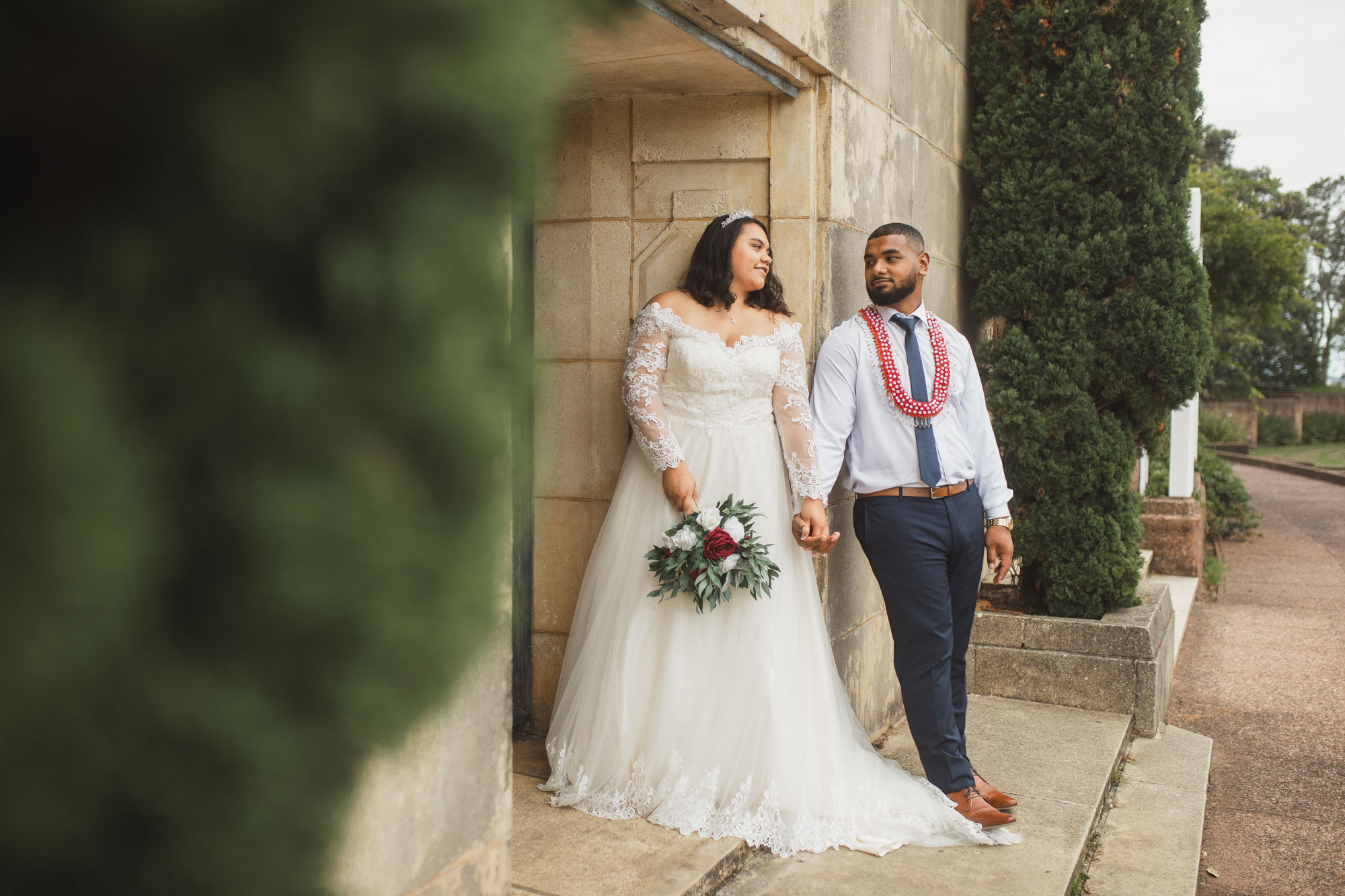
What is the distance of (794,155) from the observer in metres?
3.92

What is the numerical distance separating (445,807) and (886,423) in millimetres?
2599

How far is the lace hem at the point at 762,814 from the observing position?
327 cm

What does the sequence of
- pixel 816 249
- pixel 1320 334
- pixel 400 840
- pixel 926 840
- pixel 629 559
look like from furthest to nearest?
1. pixel 1320 334
2. pixel 816 249
3. pixel 629 559
4. pixel 926 840
5. pixel 400 840

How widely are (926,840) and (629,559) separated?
1.30 meters

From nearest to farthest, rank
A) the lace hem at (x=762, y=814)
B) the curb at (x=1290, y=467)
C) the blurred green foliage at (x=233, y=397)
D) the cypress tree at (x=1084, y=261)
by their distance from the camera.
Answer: the blurred green foliage at (x=233, y=397)
the lace hem at (x=762, y=814)
the cypress tree at (x=1084, y=261)
the curb at (x=1290, y=467)

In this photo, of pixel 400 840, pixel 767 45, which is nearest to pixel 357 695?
pixel 400 840

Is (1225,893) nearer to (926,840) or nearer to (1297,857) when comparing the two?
(1297,857)

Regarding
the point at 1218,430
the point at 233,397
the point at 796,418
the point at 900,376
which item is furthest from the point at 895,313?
the point at 1218,430

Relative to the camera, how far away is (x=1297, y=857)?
12.3ft

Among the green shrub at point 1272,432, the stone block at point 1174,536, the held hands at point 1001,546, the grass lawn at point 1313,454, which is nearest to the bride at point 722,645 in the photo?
the held hands at point 1001,546

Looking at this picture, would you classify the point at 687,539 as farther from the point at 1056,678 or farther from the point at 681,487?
the point at 1056,678

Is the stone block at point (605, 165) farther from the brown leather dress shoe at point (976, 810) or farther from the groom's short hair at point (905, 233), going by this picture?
the brown leather dress shoe at point (976, 810)

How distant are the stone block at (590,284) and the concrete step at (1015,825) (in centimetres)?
188

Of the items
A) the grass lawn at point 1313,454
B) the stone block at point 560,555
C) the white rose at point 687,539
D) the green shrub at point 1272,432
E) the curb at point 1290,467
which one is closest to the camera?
the white rose at point 687,539
